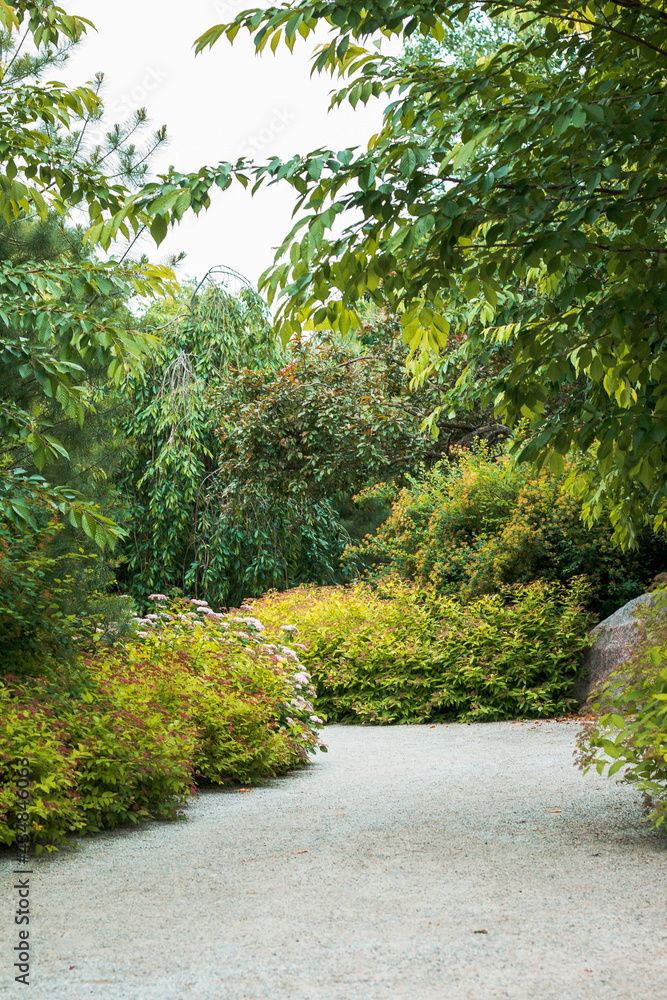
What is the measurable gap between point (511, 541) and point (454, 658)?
1506 millimetres

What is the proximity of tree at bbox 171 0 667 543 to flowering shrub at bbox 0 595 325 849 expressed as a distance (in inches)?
92.2

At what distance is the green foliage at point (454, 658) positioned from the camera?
341 inches

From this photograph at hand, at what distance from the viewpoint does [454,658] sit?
8953 mm

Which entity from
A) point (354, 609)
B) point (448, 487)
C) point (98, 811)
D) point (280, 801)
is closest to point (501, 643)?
point (354, 609)

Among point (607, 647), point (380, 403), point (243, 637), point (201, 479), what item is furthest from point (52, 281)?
point (201, 479)

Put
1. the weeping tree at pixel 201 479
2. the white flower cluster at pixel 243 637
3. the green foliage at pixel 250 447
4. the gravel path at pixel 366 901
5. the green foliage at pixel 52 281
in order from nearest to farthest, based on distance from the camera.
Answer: the gravel path at pixel 366 901 → the green foliage at pixel 52 281 → the white flower cluster at pixel 243 637 → the green foliage at pixel 250 447 → the weeping tree at pixel 201 479

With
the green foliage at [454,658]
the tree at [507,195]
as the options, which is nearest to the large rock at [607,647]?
the green foliage at [454,658]

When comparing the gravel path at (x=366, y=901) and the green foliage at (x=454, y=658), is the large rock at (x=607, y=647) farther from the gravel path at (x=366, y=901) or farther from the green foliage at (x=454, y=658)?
the gravel path at (x=366, y=901)

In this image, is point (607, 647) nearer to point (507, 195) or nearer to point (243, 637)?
point (243, 637)

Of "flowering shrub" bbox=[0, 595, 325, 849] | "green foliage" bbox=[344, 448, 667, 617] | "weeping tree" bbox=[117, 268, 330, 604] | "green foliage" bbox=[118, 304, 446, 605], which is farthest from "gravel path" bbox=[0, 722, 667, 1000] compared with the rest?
"weeping tree" bbox=[117, 268, 330, 604]

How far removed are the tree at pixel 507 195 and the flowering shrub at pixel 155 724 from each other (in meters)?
2.34

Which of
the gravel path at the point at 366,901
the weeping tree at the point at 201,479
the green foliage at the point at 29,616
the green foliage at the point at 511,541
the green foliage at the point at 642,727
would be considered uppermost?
the weeping tree at the point at 201,479

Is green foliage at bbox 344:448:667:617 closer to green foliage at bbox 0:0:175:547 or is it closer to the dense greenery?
the dense greenery

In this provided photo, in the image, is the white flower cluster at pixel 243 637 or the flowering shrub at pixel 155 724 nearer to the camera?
the flowering shrub at pixel 155 724
